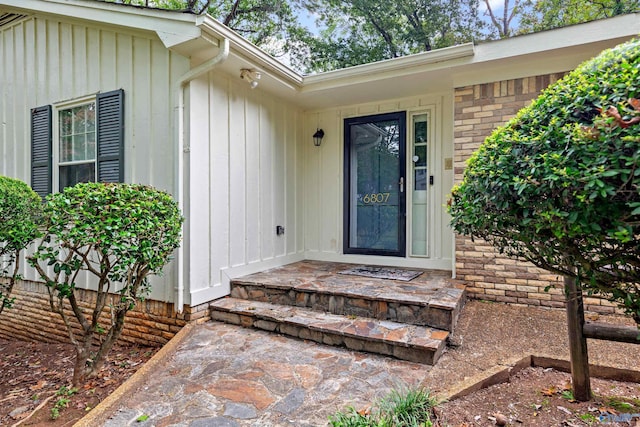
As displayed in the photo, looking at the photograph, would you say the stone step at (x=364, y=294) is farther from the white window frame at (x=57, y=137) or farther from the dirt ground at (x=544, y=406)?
the white window frame at (x=57, y=137)

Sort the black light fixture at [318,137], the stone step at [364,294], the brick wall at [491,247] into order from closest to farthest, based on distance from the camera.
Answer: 1. the stone step at [364,294]
2. the brick wall at [491,247]
3. the black light fixture at [318,137]

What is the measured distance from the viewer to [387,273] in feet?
14.3

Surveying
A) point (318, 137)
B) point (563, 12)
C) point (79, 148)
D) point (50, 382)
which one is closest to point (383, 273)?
point (318, 137)

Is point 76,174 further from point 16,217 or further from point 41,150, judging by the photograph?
point 16,217

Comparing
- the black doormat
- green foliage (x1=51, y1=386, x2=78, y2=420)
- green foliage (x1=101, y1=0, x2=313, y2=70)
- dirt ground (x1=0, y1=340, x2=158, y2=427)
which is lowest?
dirt ground (x1=0, y1=340, x2=158, y2=427)

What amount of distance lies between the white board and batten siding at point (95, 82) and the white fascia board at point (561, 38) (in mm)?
3114

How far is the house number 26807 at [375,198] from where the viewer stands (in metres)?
5.04

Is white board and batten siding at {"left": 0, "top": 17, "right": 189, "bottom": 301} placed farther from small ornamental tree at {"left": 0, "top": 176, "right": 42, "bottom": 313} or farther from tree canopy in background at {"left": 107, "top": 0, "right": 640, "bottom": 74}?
tree canopy in background at {"left": 107, "top": 0, "right": 640, "bottom": 74}

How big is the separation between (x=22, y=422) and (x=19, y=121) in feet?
13.8

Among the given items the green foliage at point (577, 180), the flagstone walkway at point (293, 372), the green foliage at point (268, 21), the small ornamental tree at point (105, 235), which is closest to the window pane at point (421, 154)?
the flagstone walkway at point (293, 372)

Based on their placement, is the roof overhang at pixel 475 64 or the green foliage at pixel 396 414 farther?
the roof overhang at pixel 475 64

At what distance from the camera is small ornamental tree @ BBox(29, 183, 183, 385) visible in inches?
98.7

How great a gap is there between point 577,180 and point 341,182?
13.3ft

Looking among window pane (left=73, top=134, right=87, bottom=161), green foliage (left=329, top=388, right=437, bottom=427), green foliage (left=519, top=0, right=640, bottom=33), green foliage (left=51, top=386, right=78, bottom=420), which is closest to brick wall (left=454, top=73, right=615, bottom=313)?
green foliage (left=329, top=388, right=437, bottom=427)
